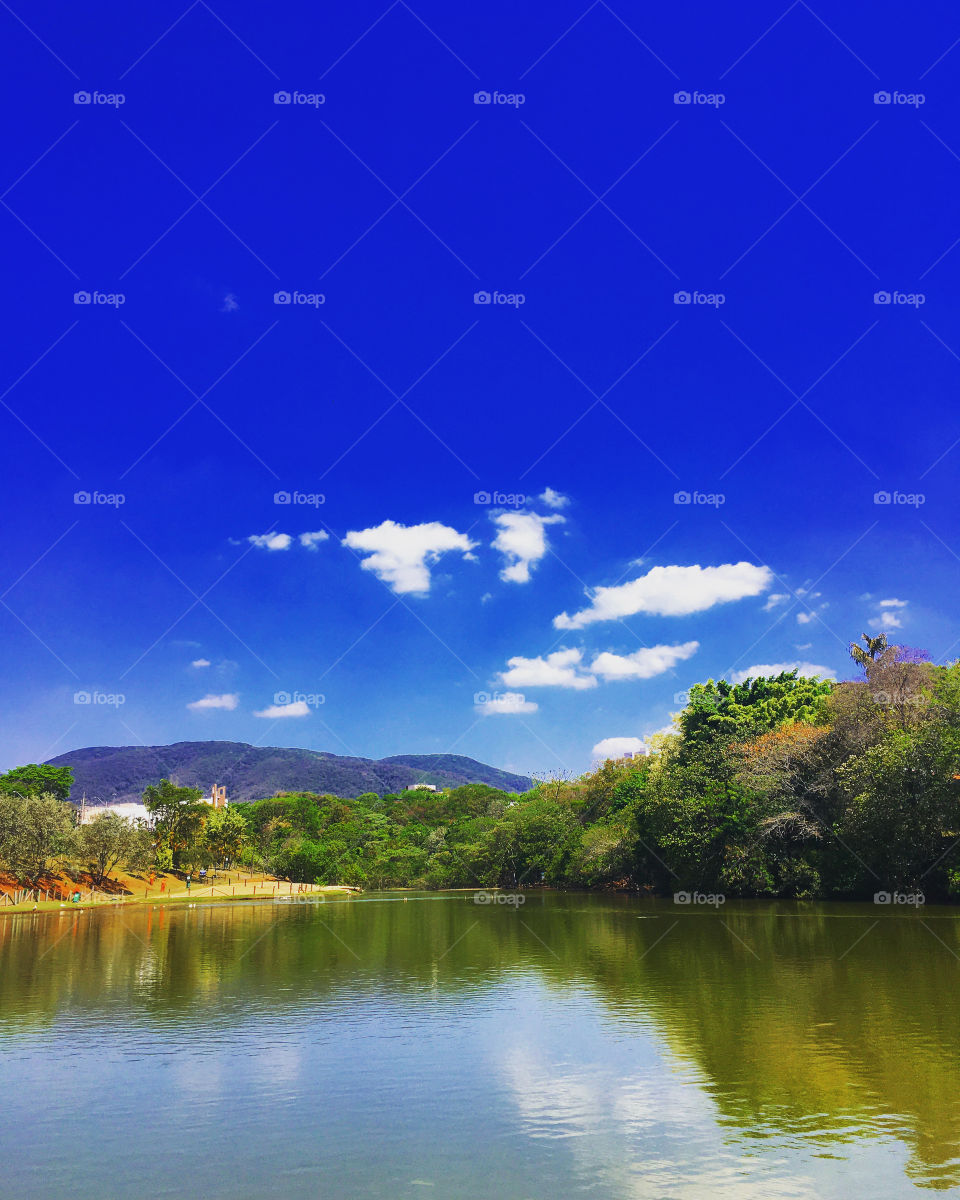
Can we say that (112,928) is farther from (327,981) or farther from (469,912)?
(327,981)

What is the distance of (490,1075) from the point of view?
13.7 meters

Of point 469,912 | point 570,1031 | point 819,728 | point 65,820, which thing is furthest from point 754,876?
point 65,820

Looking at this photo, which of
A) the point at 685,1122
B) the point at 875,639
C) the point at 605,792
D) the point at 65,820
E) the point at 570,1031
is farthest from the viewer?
the point at 605,792

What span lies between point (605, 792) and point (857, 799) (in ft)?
149

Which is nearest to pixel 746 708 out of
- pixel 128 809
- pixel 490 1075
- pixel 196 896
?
pixel 196 896

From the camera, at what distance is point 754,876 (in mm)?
53281

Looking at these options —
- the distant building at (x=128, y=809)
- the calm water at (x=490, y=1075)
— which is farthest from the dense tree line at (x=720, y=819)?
the calm water at (x=490, y=1075)

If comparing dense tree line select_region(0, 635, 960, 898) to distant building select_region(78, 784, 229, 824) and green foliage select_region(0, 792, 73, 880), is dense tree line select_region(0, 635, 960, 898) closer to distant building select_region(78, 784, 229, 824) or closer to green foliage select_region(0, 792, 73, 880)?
green foliage select_region(0, 792, 73, 880)

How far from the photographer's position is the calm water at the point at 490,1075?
375 inches

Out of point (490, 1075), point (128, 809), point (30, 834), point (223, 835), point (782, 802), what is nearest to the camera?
point (490, 1075)

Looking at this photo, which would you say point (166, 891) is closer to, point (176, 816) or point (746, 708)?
point (176, 816)

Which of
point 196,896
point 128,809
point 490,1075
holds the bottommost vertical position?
point 196,896

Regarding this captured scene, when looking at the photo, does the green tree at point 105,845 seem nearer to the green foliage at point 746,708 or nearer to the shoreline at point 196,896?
the shoreline at point 196,896

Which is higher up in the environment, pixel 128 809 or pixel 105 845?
pixel 128 809
